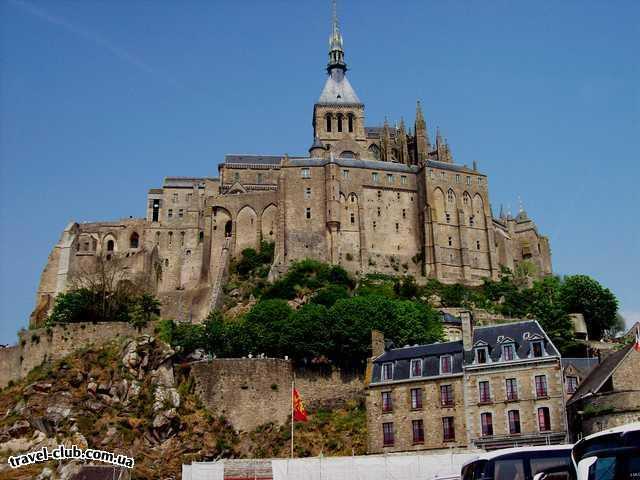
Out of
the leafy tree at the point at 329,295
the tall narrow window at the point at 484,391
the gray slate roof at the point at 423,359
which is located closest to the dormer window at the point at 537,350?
the tall narrow window at the point at 484,391

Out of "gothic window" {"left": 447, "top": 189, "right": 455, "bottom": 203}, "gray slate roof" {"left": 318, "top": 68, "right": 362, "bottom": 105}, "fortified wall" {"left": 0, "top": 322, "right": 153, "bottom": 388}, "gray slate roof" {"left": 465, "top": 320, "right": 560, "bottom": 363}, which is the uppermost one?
"gray slate roof" {"left": 318, "top": 68, "right": 362, "bottom": 105}

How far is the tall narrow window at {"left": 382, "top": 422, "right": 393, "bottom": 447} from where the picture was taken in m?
45.0

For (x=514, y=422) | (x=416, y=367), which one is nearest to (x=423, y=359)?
(x=416, y=367)

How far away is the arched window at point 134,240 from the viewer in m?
102

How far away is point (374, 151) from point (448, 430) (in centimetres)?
7090

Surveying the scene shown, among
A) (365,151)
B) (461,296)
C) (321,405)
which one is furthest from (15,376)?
(365,151)

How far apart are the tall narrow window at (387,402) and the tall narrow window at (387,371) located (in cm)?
103

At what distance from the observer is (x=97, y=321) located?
6219 centimetres

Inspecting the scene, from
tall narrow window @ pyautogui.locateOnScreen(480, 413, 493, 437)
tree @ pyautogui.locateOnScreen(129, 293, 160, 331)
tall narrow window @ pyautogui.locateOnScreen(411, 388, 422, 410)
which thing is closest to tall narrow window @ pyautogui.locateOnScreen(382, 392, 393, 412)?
tall narrow window @ pyautogui.locateOnScreen(411, 388, 422, 410)

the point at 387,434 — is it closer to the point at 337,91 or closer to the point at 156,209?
the point at 156,209

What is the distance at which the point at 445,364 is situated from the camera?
45531 mm

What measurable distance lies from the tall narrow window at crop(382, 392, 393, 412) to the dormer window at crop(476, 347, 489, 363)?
5.43 m

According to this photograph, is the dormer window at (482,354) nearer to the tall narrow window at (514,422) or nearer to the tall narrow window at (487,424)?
the tall narrow window at (487,424)

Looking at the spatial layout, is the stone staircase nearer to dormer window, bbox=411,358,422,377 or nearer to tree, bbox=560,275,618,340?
tree, bbox=560,275,618,340
